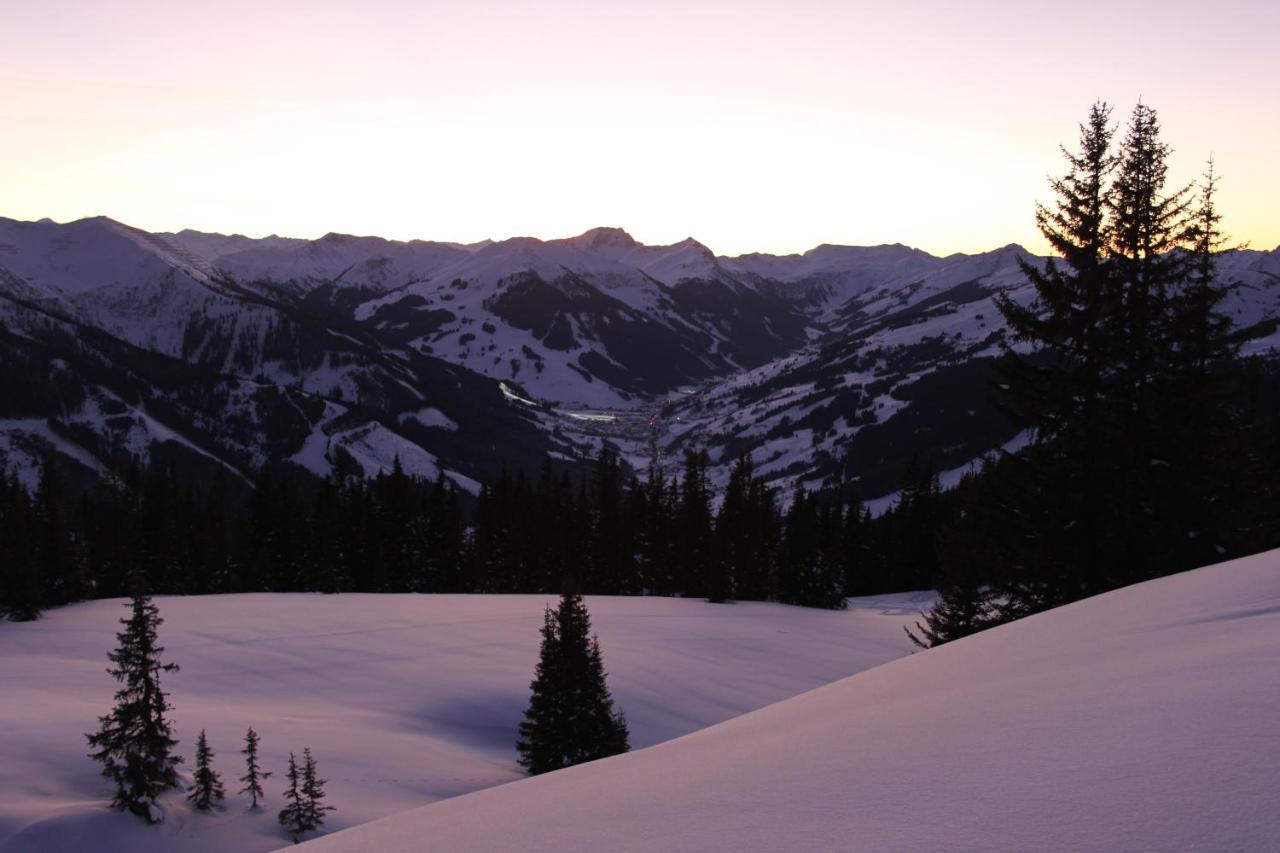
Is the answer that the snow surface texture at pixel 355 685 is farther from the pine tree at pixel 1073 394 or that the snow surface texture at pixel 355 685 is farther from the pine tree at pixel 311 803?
the pine tree at pixel 1073 394

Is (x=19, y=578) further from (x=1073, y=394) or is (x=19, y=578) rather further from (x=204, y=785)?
(x=1073, y=394)

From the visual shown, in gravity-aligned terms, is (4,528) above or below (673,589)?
above

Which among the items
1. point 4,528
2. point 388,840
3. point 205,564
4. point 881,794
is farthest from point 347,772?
point 205,564

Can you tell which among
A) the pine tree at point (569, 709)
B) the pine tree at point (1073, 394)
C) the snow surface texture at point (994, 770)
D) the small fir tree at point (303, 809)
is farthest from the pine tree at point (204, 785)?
the pine tree at point (1073, 394)

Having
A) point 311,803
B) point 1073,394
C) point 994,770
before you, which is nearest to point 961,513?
point 1073,394

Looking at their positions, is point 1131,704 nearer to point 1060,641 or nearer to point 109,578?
point 1060,641

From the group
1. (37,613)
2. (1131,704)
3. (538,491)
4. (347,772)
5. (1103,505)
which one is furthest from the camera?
(538,491)

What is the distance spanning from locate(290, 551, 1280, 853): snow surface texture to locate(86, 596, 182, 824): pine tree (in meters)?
13.9

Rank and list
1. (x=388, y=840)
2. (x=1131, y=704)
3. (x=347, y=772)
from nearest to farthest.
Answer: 1. (x=1131, y=704)
2. (x=388, y=840)
3. (x=347, y=772)

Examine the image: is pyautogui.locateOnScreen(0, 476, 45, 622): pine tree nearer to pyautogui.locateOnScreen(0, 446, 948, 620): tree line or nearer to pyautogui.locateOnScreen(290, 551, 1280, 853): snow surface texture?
pyautogui.locateOnScreen(0, 446, 948, 620): tree line

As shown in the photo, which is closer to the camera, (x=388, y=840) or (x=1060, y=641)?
(x=388, y=840)

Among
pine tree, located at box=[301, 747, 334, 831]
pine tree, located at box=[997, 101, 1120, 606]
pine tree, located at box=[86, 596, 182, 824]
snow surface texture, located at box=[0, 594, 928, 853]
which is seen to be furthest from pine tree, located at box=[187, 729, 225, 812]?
pine tree, located at box=[997, 101, 1120, 606]

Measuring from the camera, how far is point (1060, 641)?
8.24 m

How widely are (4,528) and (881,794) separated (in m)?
54.8
